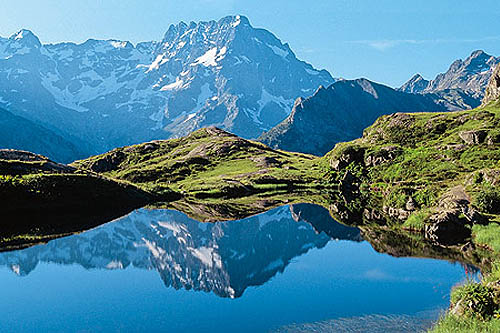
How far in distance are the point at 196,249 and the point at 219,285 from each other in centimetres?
1494

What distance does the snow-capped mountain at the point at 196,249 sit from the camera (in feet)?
122

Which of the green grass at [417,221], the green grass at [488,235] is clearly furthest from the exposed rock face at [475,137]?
the green grass at [488,235]

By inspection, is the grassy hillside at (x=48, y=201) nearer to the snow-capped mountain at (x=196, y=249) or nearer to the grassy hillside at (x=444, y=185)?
the snow-capped mountain at (x=196, y=249)

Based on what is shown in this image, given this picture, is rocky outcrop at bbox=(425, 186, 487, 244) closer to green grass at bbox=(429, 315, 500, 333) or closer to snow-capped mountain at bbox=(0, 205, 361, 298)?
snow-capped mountain at bbox=(0, 205, 361, 298)

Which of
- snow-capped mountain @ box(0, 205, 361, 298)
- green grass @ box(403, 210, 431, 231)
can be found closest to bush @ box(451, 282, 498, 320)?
snow-capped mountain @ box(0, 205, 361, 298)

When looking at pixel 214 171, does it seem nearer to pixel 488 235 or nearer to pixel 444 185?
pixel 444 185

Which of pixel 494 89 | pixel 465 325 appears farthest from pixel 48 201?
pixel 494 89

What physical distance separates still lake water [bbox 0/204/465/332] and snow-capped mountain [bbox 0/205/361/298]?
19 cm

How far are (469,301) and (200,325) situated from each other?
1614cm

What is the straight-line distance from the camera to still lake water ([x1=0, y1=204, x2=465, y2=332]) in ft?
84.3

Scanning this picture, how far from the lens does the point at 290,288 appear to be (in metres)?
32.4

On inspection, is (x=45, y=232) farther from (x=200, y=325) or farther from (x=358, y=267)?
(x=358, y=267)

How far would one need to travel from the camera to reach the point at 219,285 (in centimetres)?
3409

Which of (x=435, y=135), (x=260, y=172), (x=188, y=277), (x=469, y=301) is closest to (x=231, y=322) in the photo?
(x=188, y=277)
